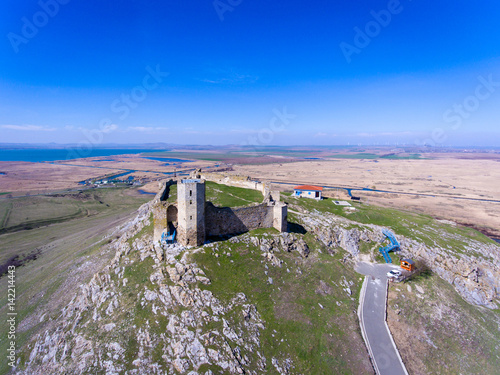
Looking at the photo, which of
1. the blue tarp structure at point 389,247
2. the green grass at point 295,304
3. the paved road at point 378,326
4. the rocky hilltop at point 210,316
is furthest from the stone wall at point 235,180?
the paved road at point 378,326

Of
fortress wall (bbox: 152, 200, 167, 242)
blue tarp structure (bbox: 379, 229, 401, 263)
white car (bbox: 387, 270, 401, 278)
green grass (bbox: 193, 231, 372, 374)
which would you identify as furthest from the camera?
blue tarp structure (bbox: 379, 229, 401, 263)

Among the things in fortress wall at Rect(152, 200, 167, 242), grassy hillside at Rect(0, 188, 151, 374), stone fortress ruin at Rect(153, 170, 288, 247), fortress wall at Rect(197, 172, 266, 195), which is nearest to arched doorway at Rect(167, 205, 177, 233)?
stone fortress ruin at Rect(153, 170, 288, 247)

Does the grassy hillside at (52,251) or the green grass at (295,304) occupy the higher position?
the green grass at (295,304)

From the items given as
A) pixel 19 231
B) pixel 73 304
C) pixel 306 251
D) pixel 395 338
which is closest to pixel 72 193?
pixel 19 231

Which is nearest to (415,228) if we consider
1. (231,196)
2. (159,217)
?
(231,196)

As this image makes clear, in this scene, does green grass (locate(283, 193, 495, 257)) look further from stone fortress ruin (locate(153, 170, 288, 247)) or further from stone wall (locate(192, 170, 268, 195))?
stone fortress ruin (locate(153, 170, 288, 247))

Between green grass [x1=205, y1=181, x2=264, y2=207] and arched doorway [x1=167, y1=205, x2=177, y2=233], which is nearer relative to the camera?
arched doorway [x1=167, y1=205, x2=177, y2=233]

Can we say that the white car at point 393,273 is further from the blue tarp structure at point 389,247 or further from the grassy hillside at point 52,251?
the grassy hillside at point 52,251
